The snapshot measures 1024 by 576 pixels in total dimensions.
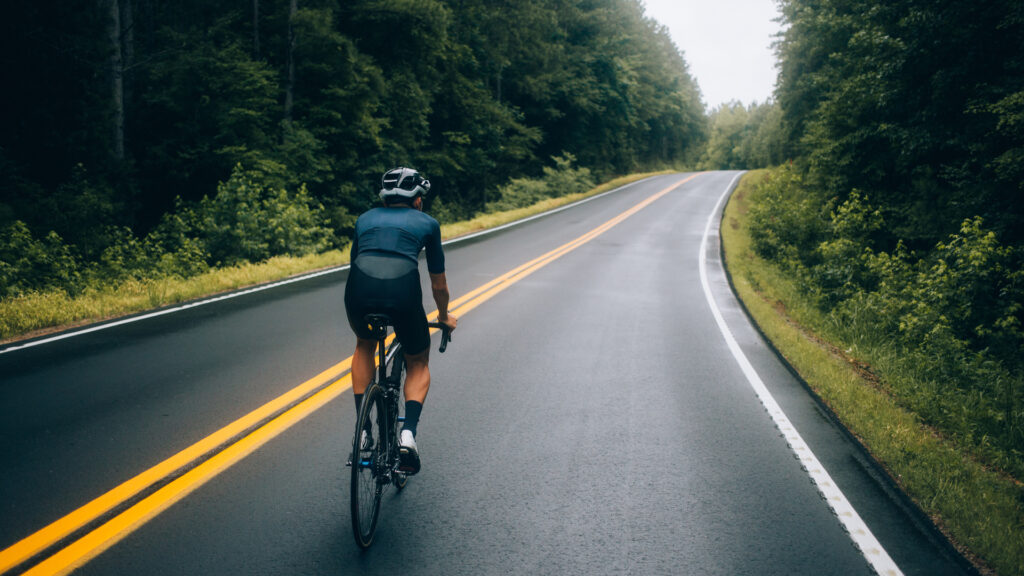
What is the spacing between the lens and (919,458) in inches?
169

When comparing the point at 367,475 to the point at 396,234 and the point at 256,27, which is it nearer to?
the point at 396,234

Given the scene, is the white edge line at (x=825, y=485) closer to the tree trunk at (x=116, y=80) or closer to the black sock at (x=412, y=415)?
the black sock at (x=412, y=415)

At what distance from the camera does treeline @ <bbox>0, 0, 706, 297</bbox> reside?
1392 cm

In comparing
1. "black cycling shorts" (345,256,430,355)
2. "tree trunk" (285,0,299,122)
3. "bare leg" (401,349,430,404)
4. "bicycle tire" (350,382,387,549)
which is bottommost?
"bicycle tire" (350,382,387,549)

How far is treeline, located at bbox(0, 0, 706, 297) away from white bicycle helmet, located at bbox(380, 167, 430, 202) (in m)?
9.04

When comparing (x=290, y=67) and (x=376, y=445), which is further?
(x=290, y=67)

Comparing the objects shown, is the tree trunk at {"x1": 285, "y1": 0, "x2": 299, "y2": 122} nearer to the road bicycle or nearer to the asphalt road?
the asphalt road

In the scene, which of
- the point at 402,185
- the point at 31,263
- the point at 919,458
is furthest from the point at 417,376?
the point at 31,263

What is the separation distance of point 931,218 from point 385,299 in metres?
14.1

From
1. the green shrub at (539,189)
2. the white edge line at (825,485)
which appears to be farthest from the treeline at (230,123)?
the white edge line at (825,485)

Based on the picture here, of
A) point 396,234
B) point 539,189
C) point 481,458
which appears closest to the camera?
point 396,234

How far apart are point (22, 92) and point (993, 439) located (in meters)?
19.6

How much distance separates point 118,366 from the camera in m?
5.68

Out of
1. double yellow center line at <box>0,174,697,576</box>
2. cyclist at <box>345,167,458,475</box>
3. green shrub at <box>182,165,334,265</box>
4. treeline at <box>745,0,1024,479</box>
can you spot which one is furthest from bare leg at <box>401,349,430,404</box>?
green shrub at <box>182,165,334,265</box>
